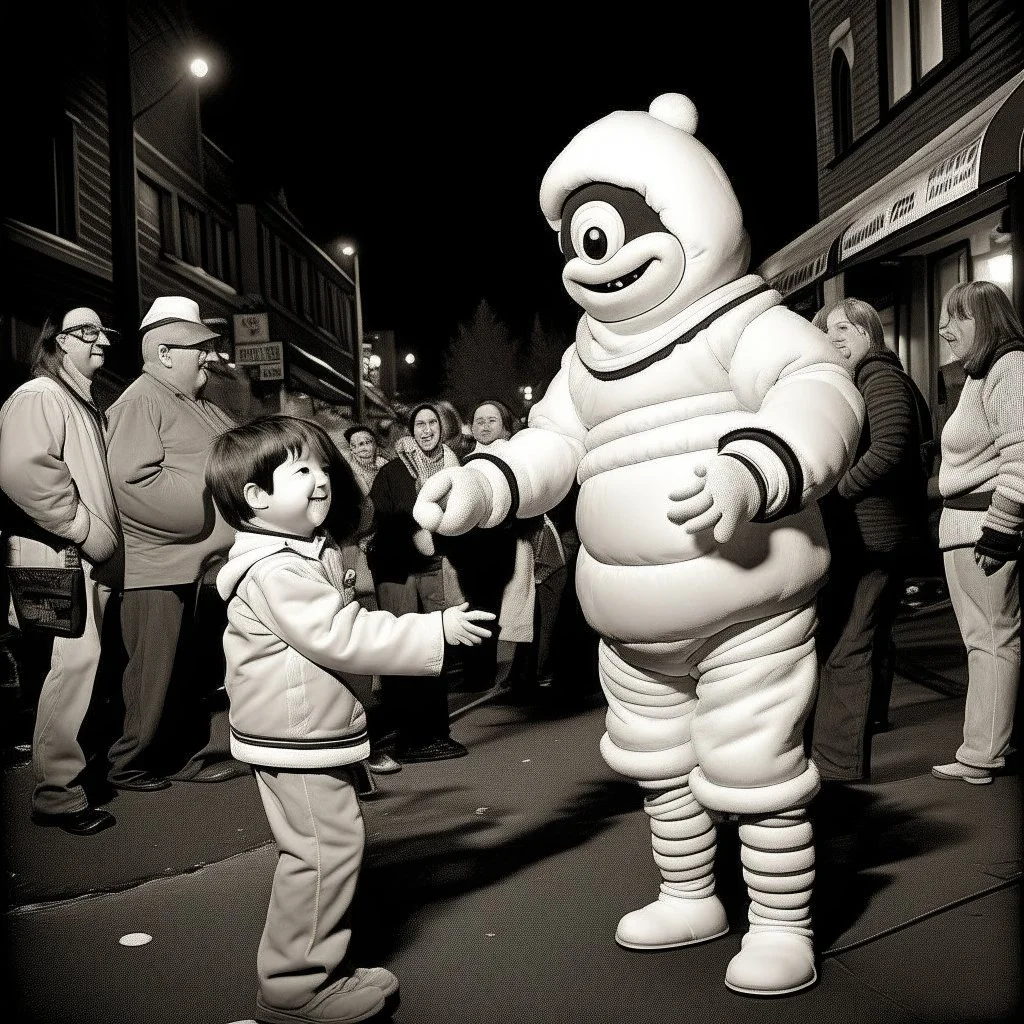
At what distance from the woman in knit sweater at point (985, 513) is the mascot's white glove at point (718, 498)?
1.82 meters

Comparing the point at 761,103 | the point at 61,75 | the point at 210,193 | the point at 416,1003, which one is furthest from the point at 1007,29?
the point at 210,193

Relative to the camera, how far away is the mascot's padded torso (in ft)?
7.41

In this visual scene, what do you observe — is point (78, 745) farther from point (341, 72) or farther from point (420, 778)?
point (341, 72)

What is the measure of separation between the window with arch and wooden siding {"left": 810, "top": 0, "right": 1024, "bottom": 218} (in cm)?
5

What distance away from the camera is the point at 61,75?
8234mm

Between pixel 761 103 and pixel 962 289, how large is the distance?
38.3 inches

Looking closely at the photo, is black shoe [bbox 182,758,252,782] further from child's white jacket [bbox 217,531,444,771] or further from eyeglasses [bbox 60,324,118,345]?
child's white jacket [bbox 217,531,444,771]

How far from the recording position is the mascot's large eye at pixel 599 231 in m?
2.37

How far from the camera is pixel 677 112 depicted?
8.31 ft

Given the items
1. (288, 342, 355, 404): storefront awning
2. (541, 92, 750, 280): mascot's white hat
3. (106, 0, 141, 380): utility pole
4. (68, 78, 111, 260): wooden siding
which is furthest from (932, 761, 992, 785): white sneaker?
(288, 342, 355, 404): storefront awning

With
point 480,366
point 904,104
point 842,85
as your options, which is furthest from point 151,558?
point 904,104

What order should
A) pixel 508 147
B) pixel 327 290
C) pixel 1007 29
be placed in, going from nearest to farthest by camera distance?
pixel 508 147 → pixel 1007 29 → pixel 327 290

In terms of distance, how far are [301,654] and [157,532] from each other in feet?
7.41

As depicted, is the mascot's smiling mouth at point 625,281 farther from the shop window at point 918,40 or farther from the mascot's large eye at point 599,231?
the shop window at point 918,40
